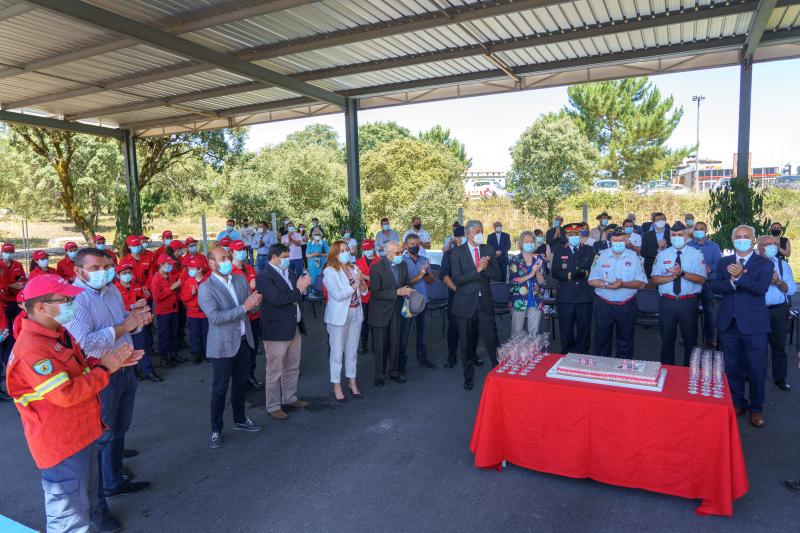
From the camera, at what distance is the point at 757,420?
4844mm

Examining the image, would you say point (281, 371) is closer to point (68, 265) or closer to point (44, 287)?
point (44, 287)

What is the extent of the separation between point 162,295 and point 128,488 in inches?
150

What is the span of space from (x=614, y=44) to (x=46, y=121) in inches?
548

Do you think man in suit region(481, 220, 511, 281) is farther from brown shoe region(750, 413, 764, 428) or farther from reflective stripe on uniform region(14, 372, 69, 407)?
reflective stripe on uniform region(14, 372, 69, 407)

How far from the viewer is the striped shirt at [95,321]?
3.57 m

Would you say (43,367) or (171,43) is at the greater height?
(171,43)

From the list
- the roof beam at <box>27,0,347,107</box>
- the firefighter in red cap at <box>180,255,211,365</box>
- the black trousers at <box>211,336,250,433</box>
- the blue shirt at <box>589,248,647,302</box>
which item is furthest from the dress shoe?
the roof beam at <box>27,0,347,107</box>

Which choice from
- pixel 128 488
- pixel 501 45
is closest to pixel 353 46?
pixel 501 45

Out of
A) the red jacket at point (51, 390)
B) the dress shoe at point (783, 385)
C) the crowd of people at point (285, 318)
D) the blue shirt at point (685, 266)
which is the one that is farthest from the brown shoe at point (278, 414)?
the dress shoe at point (783, 385)

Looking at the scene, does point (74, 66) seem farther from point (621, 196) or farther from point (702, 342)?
point (621, 196)

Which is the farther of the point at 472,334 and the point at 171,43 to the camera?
the point at 171,43

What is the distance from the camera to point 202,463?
14.8 feet

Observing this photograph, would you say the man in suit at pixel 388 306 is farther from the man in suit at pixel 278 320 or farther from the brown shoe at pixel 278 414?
the brown shoe at pixel 278 414

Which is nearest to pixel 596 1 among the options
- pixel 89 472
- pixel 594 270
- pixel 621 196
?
pixel 594 270
